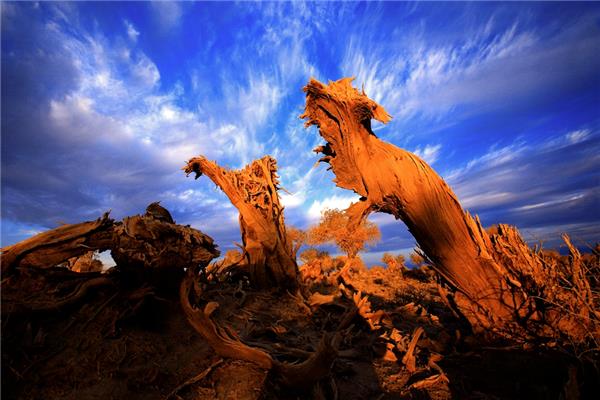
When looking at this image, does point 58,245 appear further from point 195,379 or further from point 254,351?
point 254,351

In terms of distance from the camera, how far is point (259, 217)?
9.23m

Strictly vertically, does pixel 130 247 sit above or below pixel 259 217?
below

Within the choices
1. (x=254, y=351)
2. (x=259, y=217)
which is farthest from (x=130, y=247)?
(x=259, y=217)

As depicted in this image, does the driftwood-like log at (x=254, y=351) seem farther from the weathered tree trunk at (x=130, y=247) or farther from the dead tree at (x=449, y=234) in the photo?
the dead tree at (x=449, y=234)

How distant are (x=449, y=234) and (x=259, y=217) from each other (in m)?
6.03

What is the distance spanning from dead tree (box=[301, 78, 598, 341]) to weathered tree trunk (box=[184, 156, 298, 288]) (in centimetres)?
420

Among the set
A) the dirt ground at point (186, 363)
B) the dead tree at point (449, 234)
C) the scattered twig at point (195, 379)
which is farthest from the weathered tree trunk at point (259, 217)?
the scattered twig at point (195, 379)

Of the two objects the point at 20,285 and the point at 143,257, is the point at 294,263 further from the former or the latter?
the point at 20,285

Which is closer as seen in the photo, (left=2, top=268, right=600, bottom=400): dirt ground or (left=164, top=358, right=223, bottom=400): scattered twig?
(left=2, top=268, right=600, bottom=400): dirt ground

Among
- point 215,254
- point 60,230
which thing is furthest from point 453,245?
point 60,230

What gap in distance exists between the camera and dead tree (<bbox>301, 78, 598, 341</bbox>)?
13.0ft

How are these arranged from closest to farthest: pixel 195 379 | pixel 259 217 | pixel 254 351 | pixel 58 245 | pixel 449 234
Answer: pixel 195 379
pixel 58 245
pixel 254 351
pixel 449 234
pixel 259 217

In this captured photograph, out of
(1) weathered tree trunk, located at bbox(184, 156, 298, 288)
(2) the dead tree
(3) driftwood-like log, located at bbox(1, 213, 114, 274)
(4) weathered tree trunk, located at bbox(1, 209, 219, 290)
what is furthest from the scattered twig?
(1) weathered tree trunk, located at bbox(184, 156, 298, 288)

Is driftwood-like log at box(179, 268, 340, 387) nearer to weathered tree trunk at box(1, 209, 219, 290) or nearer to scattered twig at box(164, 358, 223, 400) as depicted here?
scattered twig at box(164, 358, 223, 400)
